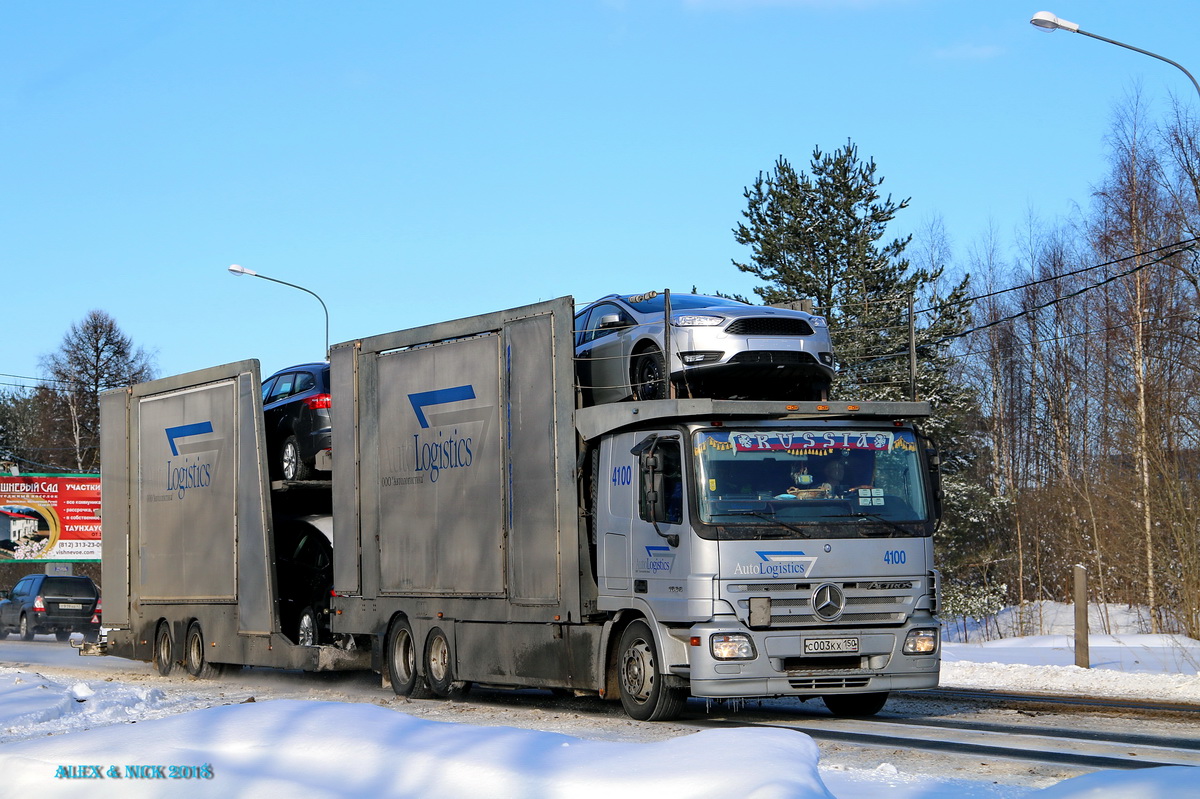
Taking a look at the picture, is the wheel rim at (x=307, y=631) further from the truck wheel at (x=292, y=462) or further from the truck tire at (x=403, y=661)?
the truck tire at (x=403, y=661)

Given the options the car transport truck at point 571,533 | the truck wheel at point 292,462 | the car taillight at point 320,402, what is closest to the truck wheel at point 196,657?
the car transport truck at point 571,533

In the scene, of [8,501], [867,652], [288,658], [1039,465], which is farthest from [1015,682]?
[8,501]

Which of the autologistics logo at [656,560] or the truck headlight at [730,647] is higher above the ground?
the autologistics logo at [656,560]

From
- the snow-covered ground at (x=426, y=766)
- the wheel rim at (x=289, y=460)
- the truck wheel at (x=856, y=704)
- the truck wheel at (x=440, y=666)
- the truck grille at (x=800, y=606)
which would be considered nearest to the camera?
the snow-covered ground at (x=426, y=766)

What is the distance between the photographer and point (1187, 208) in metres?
34.1

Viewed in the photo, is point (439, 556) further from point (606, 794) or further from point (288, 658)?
point (606, 794)

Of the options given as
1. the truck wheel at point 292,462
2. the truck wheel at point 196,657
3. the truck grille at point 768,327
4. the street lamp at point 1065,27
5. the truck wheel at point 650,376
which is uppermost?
the street lamp at point 1065,27

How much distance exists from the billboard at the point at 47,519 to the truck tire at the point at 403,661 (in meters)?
39.6

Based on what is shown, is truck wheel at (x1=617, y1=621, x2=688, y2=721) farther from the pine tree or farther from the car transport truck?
the pine tree

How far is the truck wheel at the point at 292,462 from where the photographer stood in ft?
54.3

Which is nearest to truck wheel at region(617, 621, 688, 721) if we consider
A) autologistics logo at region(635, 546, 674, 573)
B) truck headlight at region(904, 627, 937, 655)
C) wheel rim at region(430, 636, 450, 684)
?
autologistics logo at region(635, 546, 674, 573)

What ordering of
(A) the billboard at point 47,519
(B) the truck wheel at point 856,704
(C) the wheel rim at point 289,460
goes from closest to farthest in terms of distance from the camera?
(B) the truck wheel at point 856,704
(C) the wheel rim at point 289,460
(A) the billboard at point 47,519

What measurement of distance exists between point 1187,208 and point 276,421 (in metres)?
25.5

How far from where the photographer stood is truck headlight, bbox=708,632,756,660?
10.5 meters
